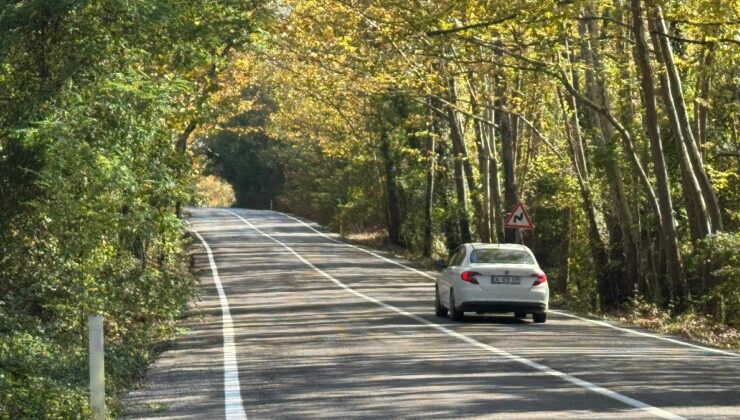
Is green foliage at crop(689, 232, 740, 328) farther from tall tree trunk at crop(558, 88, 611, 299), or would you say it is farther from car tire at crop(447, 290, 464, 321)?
tall tree trunk at crop(558, 88, 611, 299)

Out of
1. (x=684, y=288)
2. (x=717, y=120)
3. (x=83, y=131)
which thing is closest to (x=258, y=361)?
(x=83, y=131)

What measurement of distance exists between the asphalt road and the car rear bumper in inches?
11.3

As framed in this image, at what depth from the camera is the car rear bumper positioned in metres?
23.6

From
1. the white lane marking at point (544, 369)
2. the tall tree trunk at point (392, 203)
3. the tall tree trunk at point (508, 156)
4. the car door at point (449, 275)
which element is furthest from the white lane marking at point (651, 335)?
the tall tree trunk at point (392, 203)

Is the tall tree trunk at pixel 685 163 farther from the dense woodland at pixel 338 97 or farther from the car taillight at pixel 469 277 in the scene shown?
the car taillight at pixel 469 277

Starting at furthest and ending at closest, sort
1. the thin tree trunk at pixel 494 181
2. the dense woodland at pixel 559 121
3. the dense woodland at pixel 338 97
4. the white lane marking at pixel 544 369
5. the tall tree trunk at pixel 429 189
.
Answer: the tall tree trunk at pixel 429 189 → the thin tree trunk at pixel 494 181 → the dense woodland at pixel 559 121 → the dense woodland at pixel 338 97 → the white lane marking at pixel 544 369

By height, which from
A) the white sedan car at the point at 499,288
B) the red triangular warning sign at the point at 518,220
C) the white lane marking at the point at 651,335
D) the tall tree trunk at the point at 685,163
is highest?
the tall tree trunk at the point at 685,163

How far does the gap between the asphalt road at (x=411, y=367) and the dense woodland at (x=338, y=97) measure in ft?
3.61

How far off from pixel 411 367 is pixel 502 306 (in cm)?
828

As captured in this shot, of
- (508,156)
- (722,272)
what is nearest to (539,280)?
(722,272)

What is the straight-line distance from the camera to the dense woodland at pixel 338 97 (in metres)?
18.7

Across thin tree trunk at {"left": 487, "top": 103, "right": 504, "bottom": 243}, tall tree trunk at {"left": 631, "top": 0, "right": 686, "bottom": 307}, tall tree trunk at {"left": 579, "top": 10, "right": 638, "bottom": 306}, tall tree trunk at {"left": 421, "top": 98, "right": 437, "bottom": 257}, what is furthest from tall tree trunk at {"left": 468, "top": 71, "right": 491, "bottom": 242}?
tall tree trunk at {"left": 631, "top": 0, "right": 686, "bottom": 307}

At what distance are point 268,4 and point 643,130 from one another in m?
12.3

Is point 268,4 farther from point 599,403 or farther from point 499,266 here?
point 599,403
